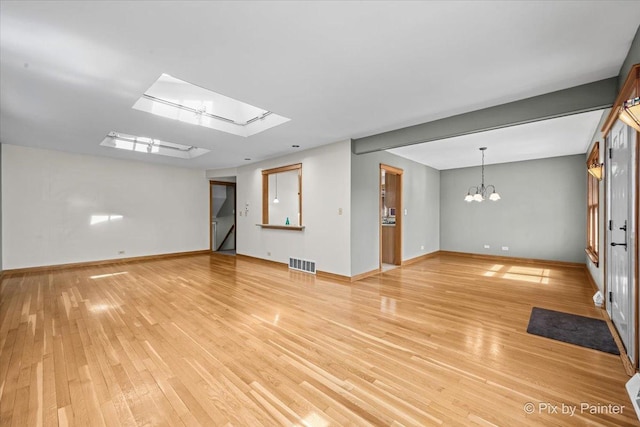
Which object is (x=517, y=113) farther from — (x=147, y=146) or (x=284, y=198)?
(x=147, y=146)

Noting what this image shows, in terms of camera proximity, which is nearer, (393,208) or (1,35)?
(1,35)

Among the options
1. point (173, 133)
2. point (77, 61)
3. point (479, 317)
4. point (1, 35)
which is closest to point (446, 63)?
point (479, 317)

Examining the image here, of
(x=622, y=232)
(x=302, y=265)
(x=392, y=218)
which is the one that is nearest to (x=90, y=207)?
(x=302, y=265)

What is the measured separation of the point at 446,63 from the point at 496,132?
2.74 metres

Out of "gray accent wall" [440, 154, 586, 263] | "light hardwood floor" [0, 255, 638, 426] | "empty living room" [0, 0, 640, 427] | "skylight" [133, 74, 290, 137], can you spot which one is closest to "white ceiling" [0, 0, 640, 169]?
"empty living room" [0, 0, 640, 427]

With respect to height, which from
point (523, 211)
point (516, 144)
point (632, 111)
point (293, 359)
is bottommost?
point (293, 359)

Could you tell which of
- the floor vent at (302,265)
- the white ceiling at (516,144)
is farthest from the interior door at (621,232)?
the floor vent at (302,265)

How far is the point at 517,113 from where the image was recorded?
314 cm

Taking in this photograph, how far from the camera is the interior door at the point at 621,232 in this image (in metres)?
2.17

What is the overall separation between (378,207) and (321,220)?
4.01 feet

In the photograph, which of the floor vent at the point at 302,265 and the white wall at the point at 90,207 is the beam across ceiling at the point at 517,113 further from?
the white wall at the point at 90,207

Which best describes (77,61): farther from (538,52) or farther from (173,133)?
(538,52)

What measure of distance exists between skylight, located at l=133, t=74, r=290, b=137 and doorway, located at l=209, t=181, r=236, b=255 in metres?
4.71

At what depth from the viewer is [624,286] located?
7.93 ft
